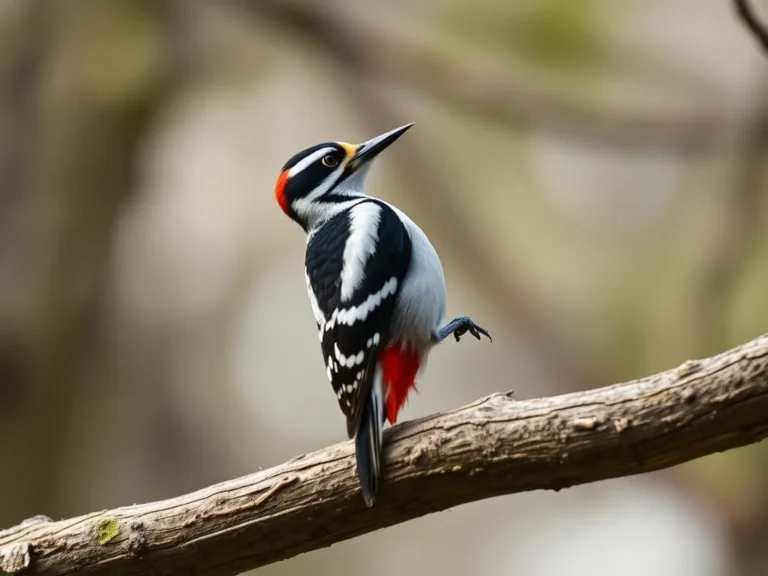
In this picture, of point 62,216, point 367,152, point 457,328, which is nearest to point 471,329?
point 457,328

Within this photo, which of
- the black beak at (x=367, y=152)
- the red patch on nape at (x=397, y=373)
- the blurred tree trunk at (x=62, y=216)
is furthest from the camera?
the blurred tree trunk at (x=62, y=216)

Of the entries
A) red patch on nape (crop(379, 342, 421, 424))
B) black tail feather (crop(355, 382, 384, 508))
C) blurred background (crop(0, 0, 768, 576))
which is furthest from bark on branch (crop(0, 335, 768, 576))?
blurred background (crop(0, 0, 768, 576))

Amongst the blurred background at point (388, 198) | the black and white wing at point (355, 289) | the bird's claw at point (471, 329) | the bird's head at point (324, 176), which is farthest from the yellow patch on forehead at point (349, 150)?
the blurred background at point (388, 198)

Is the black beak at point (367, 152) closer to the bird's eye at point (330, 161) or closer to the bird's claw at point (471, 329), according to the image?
the bird's eye at point (330, 161)

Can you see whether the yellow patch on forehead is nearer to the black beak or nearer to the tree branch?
the black beak

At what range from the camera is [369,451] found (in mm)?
2547

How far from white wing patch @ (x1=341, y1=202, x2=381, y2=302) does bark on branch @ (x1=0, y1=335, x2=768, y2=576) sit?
62cm

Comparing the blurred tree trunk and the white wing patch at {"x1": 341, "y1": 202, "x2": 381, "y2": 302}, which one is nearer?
the white wing patch at {"x1": 341, "y1": 202, "x2": 381, "y2": 302}

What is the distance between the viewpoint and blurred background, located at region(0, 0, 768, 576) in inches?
240

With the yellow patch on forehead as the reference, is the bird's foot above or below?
below

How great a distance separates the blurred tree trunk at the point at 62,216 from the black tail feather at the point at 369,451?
4202mm

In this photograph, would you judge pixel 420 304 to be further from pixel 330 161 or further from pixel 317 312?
pixel 330 161

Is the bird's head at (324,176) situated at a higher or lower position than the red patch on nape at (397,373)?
higher

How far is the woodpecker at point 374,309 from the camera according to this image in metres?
2.95
